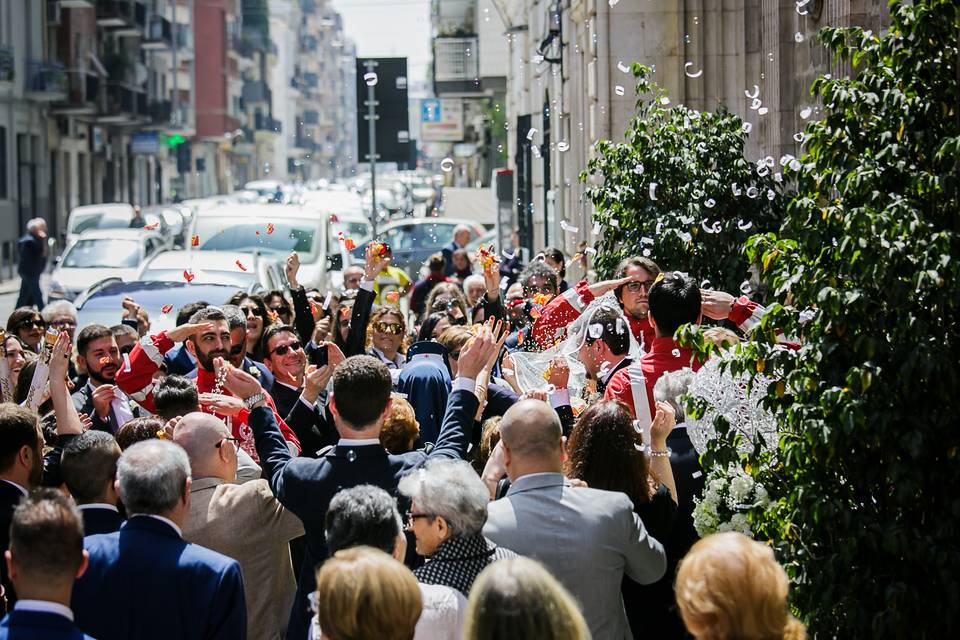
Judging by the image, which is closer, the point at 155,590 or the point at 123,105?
the point at 155,590

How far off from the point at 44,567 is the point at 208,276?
11.1 metres

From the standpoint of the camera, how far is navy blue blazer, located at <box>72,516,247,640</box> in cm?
411

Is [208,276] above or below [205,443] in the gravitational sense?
above

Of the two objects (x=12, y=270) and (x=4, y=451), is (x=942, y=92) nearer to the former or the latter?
(x=4, y=451)

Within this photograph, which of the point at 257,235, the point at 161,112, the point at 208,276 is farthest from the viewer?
the point at 161,112

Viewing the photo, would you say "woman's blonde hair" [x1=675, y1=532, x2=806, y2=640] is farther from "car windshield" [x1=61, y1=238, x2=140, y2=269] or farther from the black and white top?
"car windshield" [x1=61, y1=238, x2=140, y2=269]

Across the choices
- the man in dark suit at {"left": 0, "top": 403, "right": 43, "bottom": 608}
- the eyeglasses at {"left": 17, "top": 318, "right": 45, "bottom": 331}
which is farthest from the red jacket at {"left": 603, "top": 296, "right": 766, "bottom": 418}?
the eyeglasses at {"left": 17, "top": 318, "right": 45, "bottom": 331}

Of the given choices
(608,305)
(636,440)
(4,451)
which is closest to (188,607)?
(4,451)

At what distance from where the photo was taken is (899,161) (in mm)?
4219

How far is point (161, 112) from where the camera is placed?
60.8 meters

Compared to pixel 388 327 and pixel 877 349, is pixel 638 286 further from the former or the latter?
pixel 877 349

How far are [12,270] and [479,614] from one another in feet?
125

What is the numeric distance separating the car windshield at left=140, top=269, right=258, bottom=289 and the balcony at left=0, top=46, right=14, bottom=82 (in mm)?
27321

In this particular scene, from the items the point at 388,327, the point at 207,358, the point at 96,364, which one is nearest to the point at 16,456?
the point at 96,364
